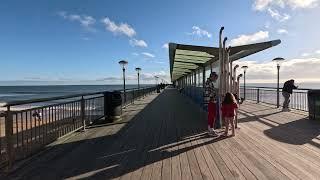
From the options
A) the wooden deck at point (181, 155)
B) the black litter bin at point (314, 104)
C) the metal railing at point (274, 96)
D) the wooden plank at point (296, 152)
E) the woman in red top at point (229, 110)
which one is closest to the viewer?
the wooden deck at point (181, 155)

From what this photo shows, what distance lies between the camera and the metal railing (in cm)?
1337

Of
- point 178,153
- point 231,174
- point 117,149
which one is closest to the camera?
point 231,174

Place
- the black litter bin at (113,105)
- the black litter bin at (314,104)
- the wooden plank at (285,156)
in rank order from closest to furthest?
the wooden plank at (285,156)
the black litter bin at (314,104)
the black litter bin at (113,105)

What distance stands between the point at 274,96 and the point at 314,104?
6823 millimetres

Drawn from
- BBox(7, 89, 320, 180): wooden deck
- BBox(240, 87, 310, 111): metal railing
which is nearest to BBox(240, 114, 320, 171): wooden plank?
BBox(7, 89, 320, 180): wooden deck

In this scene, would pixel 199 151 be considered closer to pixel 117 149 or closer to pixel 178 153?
pixel 178 153

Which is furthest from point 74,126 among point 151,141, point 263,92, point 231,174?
point 263,92

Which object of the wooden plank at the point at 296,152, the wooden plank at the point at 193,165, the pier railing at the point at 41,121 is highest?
the pier railing at the point at 41,121

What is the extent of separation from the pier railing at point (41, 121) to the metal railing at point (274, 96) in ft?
23.2

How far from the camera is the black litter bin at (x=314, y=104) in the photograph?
10.1 meters

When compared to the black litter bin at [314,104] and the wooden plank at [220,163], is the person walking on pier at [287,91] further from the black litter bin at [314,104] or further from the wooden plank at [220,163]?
the wooden plank at [220,163]

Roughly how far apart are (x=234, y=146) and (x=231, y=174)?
1.94m

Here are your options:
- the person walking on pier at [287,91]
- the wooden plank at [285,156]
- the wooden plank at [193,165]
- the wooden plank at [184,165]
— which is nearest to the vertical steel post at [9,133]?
the wooden plank at [184,165]

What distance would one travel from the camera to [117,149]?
6332mm
